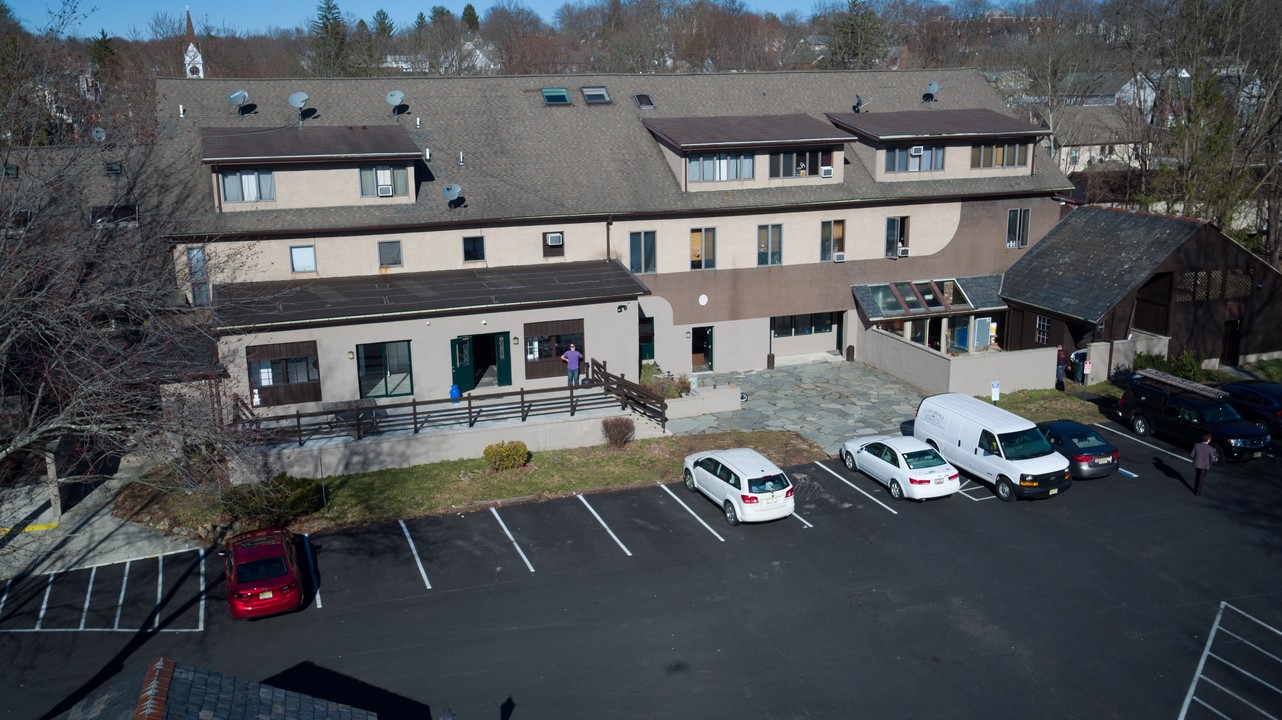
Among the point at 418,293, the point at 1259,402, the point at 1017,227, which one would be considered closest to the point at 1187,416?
the point at 1259,402

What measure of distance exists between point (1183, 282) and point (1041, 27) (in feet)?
218

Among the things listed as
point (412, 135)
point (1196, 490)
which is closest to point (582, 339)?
point (412, 135)

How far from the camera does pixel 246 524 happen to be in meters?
24.4

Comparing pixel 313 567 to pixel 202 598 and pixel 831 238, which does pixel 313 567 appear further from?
pixel 831 238

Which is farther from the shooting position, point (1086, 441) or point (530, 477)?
point (530, 477)

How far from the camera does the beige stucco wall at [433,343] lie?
29547 mm

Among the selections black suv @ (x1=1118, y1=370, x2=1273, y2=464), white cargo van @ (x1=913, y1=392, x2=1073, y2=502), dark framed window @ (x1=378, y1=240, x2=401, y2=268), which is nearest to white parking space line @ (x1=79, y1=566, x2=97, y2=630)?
dark framed window @ (x1=378, y1=240, x2=401, y2=268)

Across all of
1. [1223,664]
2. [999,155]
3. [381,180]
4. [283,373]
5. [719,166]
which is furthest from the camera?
[999,155]

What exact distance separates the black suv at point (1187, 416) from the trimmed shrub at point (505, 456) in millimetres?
19854

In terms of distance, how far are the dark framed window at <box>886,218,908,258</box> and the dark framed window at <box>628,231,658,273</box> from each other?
990cm

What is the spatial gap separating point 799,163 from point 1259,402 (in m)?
17.8

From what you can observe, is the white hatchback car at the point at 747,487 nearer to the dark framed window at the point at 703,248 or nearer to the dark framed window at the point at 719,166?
the dark framed window at the point at 703,248

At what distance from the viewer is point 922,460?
25922 mm

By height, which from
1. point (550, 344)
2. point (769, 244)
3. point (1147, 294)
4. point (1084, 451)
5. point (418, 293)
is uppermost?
point (769, 244)
